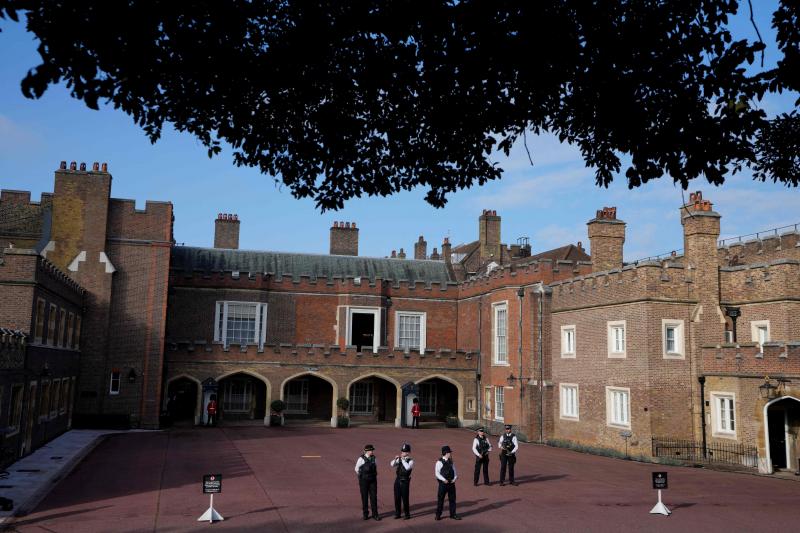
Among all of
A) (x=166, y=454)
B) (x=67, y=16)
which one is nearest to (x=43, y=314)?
(x=166, y=454)

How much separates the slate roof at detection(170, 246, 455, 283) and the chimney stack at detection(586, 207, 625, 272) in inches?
455

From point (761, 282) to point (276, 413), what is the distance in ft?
69.6

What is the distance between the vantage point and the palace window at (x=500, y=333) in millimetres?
32625

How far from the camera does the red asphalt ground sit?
12844 millimetres

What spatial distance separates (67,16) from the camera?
5859 millimetres

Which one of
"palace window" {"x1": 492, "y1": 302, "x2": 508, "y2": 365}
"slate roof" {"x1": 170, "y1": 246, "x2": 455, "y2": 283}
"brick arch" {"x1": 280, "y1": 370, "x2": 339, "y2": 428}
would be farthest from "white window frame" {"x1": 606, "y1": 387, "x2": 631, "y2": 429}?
"slate roof" {"x1": 170, "y1": 246, "x2": 455, "y2": 283}

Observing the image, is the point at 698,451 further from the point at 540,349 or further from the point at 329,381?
the point at 329,381

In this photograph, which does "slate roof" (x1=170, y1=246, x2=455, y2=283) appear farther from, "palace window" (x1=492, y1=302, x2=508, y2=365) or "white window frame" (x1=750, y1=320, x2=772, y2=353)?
"white window frame" (x1=750, y1=320, x2=772, y2=353)

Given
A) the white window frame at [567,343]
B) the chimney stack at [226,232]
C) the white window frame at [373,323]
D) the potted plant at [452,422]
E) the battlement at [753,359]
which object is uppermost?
the chimney stack at [226,232]

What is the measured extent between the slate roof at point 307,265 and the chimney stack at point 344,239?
26.8 inches

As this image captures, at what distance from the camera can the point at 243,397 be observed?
35.6 meters

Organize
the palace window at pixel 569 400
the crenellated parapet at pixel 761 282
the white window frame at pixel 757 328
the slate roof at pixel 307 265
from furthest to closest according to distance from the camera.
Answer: the slate roof at pixel 307 265
the palace window at pixel 569 400
the white window frame at pixel 757 328
the crenellated parapet at pixel 761 282

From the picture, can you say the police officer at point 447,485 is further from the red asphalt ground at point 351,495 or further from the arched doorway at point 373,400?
the arched doorway at point 373,400

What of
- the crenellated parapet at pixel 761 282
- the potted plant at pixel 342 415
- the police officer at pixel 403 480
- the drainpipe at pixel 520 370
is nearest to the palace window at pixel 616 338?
the crenellated parapet at pixel 761 282
